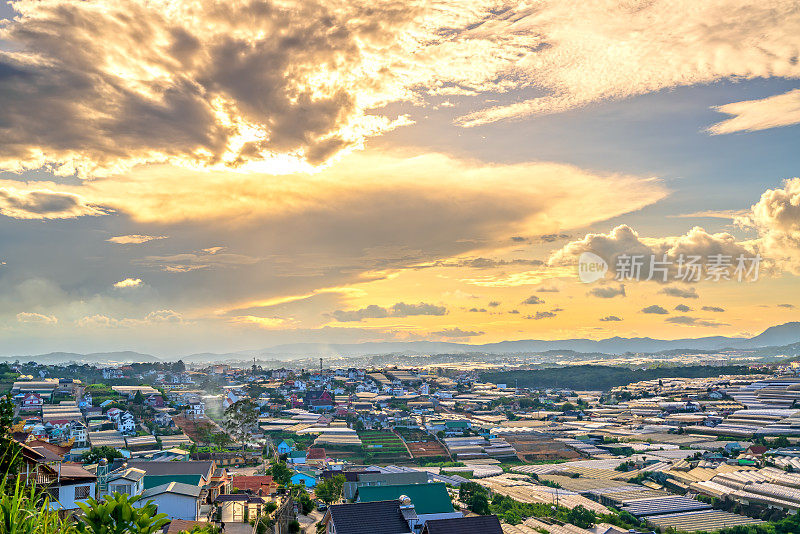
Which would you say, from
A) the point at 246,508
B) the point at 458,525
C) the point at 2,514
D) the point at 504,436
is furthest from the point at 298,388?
the point at 2,514

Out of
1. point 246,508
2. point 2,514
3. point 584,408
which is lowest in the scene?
point 584,408

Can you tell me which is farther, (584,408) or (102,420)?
(584,408)

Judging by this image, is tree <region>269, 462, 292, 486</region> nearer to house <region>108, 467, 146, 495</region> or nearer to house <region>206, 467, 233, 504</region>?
house <region>206, 467, 233, 504</region>

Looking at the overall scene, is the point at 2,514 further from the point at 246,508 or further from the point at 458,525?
the point at 246,508

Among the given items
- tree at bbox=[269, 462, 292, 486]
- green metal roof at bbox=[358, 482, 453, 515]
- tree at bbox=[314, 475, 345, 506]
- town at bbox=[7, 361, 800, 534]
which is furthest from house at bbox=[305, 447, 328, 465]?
green metal roof at bbox=[358, 482, 453, 515]

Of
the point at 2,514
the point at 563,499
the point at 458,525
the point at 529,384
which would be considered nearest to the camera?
the point at 2,514

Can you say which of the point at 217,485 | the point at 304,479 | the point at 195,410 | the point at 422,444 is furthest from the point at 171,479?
the point at 195,410

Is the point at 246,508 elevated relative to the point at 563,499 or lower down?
elevated
